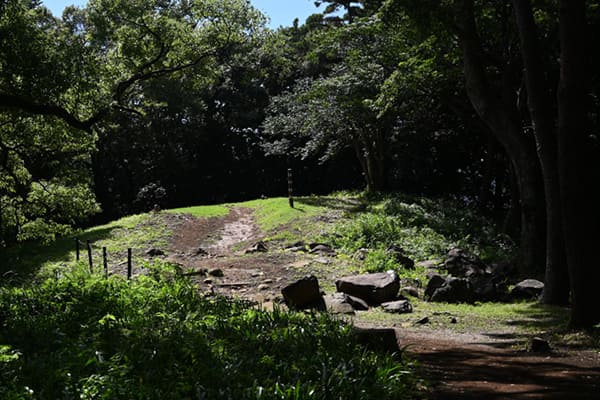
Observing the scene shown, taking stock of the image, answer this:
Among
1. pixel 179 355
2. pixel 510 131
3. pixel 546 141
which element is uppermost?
pixel 510 131

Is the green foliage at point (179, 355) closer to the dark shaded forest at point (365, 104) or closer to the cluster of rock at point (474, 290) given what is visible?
the dark shaded forest at point (365, 104)

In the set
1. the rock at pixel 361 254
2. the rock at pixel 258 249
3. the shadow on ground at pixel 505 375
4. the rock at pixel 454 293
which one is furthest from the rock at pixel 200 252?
the shadow on ground at pixel 505 375

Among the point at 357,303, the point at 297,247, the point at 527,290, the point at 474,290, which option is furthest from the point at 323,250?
the point at 527,290

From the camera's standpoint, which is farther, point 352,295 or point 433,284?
point 433,284

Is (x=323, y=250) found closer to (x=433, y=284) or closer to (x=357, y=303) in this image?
(x=433, y=284)

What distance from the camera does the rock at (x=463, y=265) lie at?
12.5 meters

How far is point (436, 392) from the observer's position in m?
4.75

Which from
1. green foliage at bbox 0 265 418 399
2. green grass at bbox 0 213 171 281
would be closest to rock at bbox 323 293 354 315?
green foliage at bbox 0 265 418 399

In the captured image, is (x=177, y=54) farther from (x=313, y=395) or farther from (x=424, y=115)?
(x=424, y=115)

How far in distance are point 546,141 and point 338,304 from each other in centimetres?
411

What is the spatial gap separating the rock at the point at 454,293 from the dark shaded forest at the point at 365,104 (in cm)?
149

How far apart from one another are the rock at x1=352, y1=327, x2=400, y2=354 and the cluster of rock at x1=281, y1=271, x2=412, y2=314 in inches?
135

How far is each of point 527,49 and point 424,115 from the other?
1843cm

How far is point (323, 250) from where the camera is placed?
14.8m
